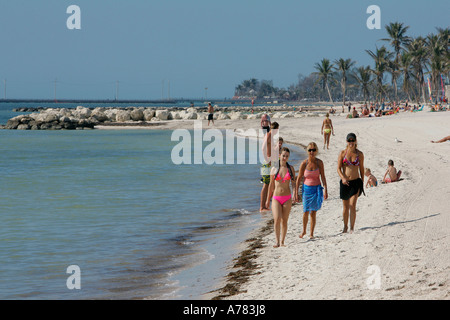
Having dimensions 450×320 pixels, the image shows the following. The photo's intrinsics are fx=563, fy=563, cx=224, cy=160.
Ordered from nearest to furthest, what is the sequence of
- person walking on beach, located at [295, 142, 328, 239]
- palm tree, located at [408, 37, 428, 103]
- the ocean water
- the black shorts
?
the ocean water < person walking on beach, located at [295, 142, 328, 239] < the black shorts < palm tree, located at [408, 37, 428, 103]

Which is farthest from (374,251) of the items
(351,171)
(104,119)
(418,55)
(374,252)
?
(418,55)

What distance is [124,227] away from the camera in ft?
43.3

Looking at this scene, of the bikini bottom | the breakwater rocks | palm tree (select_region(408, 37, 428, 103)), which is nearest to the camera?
the bikini bottom

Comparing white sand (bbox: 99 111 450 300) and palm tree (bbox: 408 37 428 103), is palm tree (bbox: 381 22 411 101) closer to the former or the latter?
palm tree (bbox: 408 37 428 103)

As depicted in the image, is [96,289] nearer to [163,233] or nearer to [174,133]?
[163,233]

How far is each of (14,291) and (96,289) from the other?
1260mm

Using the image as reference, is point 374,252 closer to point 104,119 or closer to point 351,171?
point 351,171

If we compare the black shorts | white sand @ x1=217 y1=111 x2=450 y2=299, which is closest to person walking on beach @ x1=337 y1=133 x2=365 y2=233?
the black shorts

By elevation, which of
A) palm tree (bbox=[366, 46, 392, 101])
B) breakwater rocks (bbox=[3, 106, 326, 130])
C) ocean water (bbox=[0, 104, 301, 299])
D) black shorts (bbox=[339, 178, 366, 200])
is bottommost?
ocean water (bbox=[0, 104, 301, 299])

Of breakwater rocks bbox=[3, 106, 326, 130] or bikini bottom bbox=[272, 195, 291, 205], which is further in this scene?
breakwater rocks bbox=[3, 106, 326, 130]

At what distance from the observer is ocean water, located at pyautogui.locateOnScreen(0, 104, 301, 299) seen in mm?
8789
